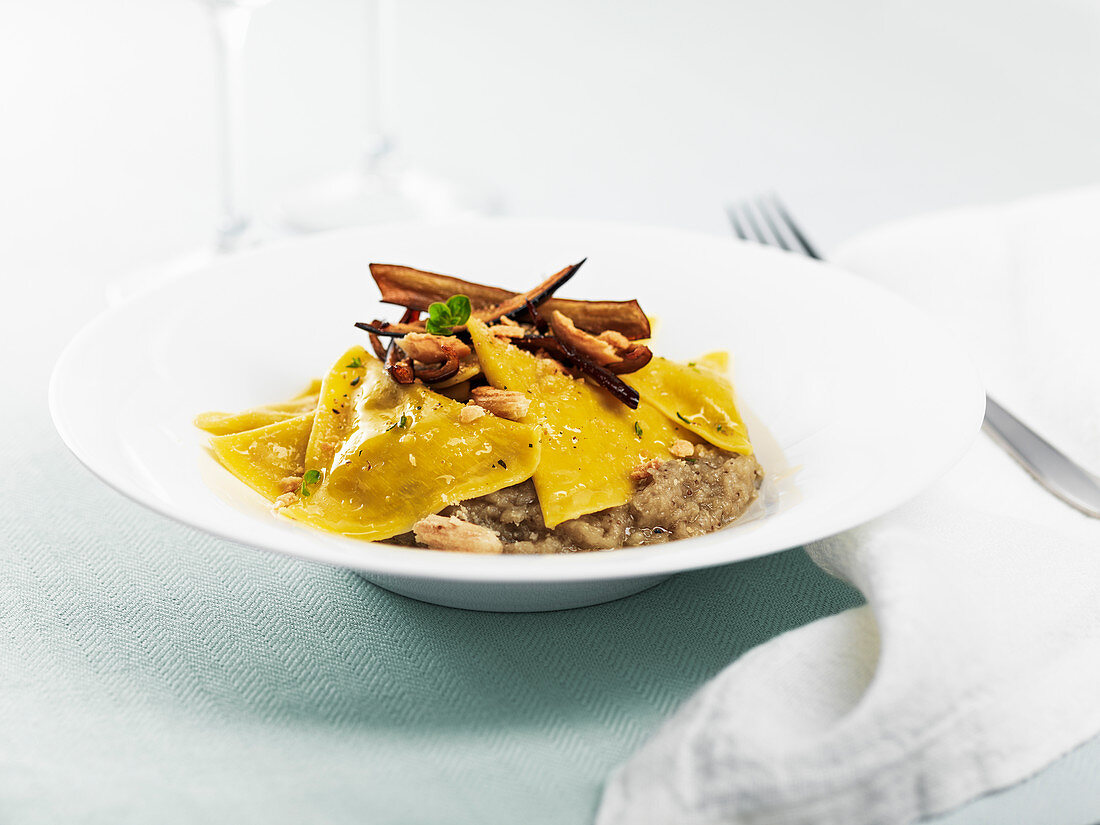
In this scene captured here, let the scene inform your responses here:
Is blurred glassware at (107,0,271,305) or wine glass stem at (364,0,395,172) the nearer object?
blurred glassware at (107,0,271,305)

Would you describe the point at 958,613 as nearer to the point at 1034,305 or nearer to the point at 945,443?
the point at 945,443

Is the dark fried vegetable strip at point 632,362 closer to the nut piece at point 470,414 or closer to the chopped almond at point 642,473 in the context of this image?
the chopped almond at point 642,473

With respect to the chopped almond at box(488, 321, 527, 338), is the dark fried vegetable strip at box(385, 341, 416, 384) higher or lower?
lower

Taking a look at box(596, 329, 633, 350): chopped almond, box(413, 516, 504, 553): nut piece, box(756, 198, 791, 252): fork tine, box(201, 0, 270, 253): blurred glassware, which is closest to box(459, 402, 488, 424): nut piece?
box(413, 516, 504, 553): nut piece

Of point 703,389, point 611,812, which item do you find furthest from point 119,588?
point 703,389

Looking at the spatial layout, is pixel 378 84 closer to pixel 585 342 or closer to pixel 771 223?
pixel 771 223

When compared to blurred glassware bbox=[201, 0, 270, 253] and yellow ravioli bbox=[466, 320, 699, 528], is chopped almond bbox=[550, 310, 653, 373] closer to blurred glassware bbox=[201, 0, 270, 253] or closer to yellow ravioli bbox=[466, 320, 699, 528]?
yellow ravioli bbox=[466, 320, 699, 528]
